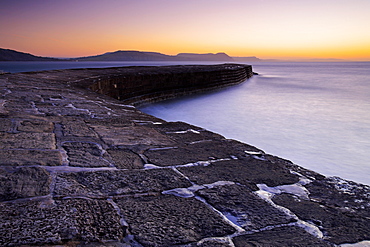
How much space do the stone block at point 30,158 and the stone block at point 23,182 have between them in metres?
0.09

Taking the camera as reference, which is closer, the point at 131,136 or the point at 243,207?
the point at 243,207

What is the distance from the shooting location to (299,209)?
1.56m

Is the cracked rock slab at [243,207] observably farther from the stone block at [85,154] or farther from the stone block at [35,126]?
the stone block at [35,126]

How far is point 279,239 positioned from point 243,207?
279mm

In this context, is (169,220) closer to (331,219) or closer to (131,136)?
(331,219)

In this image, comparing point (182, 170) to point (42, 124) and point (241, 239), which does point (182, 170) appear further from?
point (42, 124)

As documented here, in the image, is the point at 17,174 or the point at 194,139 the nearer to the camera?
the point at 17,174

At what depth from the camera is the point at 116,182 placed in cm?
168

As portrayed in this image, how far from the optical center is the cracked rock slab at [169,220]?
4.06ft

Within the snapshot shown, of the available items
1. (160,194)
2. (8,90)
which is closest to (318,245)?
(160,194)

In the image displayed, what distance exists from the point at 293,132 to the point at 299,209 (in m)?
6.30

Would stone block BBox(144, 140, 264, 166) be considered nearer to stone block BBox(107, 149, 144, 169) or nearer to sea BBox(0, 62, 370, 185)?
stone block BBox(107, 149, 144, 169)

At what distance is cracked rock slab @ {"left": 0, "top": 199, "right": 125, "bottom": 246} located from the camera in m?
1.13

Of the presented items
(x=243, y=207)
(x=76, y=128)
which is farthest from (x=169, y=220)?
(x=76, y=128)
